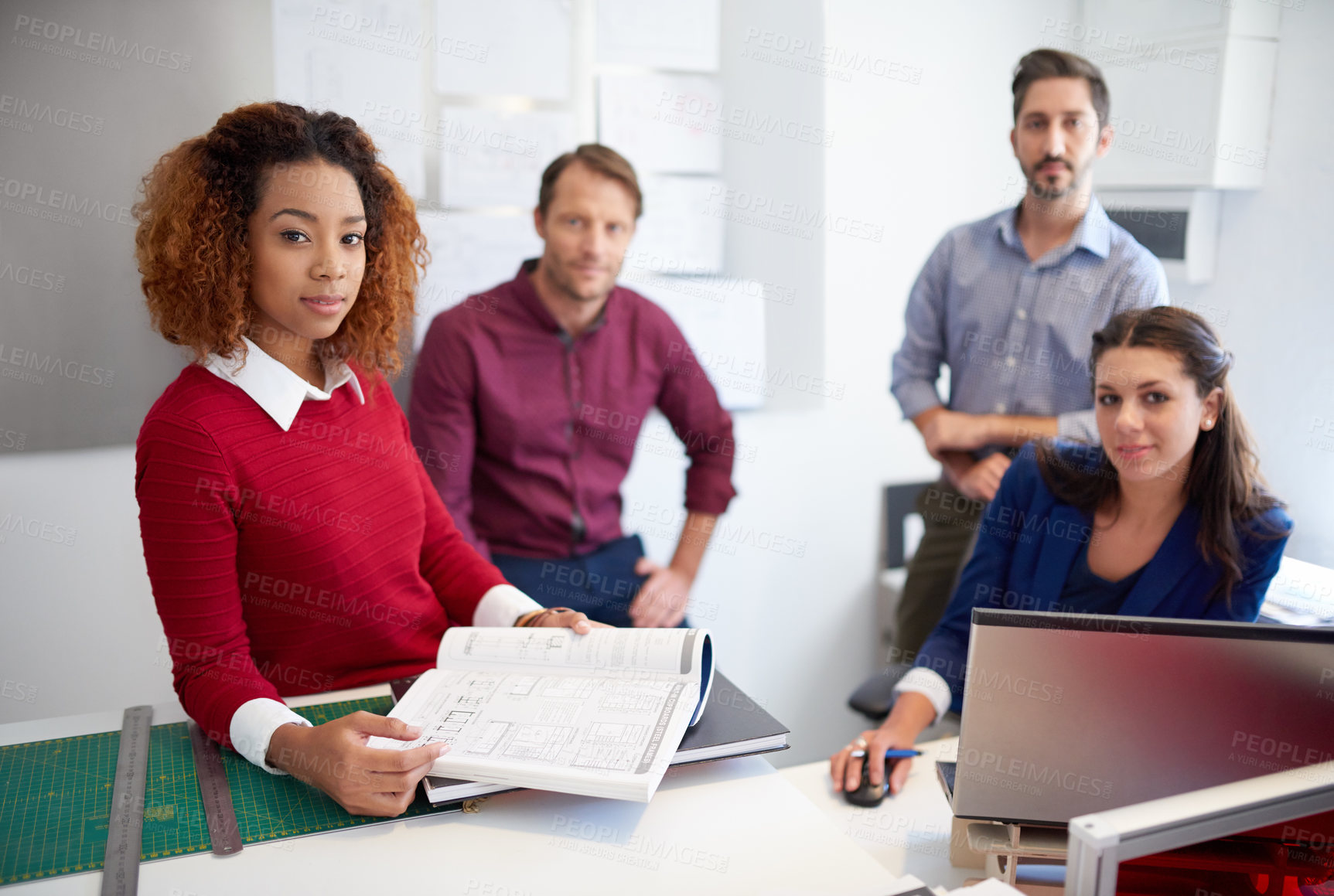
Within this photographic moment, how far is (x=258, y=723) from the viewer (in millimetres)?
1090

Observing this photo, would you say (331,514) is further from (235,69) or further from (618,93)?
(618,93)

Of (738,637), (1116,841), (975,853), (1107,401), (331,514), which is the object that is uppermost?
(1107,401)

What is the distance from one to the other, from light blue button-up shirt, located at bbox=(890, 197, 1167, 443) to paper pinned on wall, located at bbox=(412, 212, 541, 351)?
40.5 inches

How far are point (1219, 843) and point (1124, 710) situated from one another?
0.18 metres

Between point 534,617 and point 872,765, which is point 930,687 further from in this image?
point 534,617

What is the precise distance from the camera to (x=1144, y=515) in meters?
1.58

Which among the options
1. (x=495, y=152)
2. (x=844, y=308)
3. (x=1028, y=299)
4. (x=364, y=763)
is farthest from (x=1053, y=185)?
(x=364, y=763)

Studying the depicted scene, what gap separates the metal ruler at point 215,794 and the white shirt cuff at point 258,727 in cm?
4

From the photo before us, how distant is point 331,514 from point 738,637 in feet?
6.11

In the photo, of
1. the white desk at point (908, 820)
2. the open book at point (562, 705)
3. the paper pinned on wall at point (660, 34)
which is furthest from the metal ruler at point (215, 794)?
the paper pinned on wall at point (660, 34)

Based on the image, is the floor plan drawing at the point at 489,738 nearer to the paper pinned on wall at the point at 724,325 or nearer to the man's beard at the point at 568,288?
the man's beard at the point at 568,288

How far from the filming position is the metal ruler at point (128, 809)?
36.2 inches

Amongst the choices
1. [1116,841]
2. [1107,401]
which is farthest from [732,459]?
[1116,841]

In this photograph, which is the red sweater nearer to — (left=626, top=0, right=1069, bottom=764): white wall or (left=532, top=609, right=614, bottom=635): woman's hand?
(left=532, top=609, right=614, bottom=635): woman's hand
